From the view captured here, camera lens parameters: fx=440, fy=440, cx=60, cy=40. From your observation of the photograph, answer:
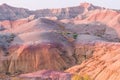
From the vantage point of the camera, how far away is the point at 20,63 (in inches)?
4604

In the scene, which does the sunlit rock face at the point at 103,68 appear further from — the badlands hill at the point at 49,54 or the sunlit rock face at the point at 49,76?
the sunlit rock face at the point at 49,76

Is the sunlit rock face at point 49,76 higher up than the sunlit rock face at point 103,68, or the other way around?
the sunlit rock face at point 103,68

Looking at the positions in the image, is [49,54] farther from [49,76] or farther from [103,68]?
[103,68]

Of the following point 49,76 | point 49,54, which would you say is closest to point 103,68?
point 49,76

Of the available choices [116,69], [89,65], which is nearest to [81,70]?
[89,65]

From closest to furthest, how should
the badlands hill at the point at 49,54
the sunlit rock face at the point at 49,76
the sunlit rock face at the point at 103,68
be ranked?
the sunlit rock face at the point at 103,68 < the sunlit rock face at the point at 49,76 < the badlands hill at the point at 49,54

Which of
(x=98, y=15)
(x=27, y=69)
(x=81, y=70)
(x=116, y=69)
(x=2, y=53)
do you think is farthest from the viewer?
(x=98, y=15)

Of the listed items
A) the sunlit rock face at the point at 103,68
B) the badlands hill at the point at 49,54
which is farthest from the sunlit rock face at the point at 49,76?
the sunlit rock face at the point at 103,68

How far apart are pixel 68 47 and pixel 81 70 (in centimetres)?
3226

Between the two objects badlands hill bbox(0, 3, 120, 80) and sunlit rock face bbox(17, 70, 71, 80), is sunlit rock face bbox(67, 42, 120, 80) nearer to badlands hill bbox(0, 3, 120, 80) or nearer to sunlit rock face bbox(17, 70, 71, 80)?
badlands hill bbox(0, 3, 120, 80)

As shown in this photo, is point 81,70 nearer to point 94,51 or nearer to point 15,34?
point 94,51

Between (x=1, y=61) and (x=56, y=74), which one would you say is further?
(x=1, y=61)

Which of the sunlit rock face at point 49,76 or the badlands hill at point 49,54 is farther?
the badlands hill at point 49,54

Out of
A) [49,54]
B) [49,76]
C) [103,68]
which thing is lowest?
[49,76]
